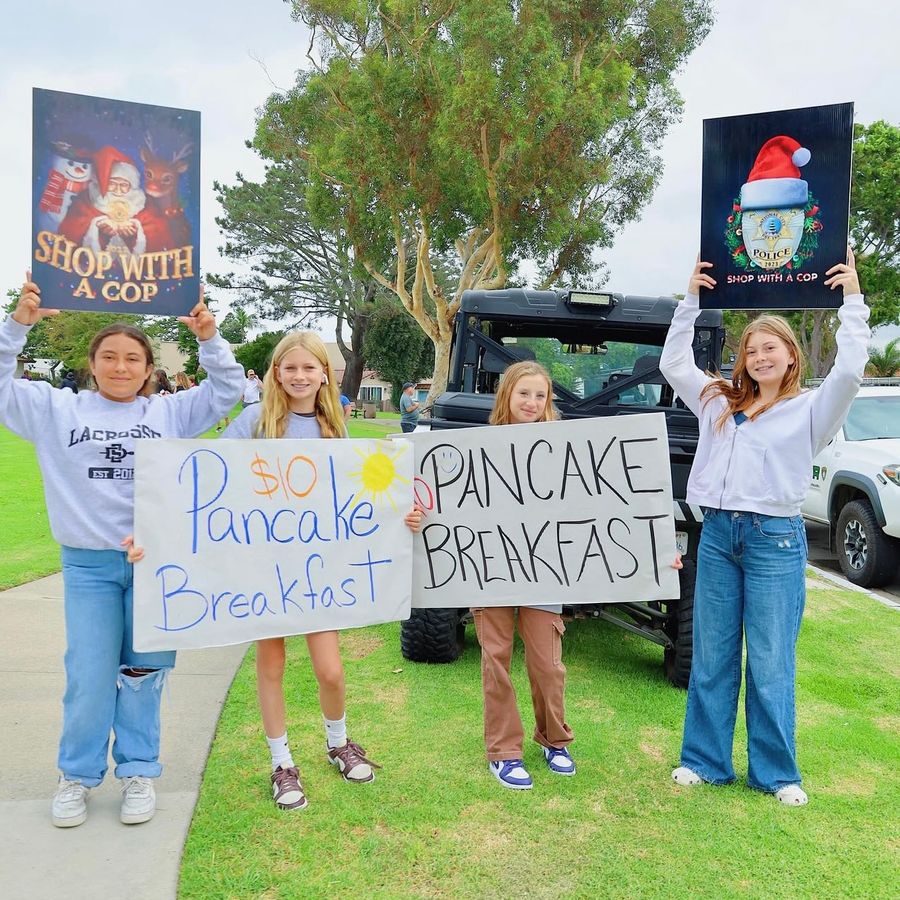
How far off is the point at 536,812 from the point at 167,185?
109 inches

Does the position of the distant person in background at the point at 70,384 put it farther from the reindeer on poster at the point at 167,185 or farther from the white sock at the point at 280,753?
the white sock at the point at 280,753

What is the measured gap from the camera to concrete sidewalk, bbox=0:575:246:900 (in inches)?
101

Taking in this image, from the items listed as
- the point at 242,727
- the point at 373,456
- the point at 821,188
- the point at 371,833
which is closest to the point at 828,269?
the point at 821,188

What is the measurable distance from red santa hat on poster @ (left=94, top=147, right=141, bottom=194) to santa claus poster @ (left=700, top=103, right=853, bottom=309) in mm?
2267

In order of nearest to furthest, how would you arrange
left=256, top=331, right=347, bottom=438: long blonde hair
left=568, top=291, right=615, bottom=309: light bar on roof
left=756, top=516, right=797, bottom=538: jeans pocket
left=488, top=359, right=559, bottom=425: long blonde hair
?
left=756, top=516, right=797, bottom=538: jeans pocket
left=256, top=331, right=347, bottom=438: long blonde hair
left=488, top=359, right=559, bottom=425: long blonde hair
left=568, top=291, right=615, bottom=309: light bar on roof

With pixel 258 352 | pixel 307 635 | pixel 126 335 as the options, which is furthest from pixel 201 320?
pixel 258 352

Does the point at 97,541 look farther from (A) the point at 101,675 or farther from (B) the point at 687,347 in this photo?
(B) the point at 687,347

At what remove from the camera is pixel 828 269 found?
10.4ft

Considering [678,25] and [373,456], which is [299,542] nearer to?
[373,456]

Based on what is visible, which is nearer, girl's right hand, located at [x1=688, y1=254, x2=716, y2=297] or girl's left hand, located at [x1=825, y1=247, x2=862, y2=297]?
girl's left hand, located at [x1=825, y1=247, x2=862, y2=297]

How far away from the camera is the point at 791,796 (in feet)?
10.4

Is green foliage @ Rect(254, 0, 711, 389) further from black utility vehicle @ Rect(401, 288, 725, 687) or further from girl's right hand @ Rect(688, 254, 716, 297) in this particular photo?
girl's right hand @ Rect(688, 254, 716, 297)

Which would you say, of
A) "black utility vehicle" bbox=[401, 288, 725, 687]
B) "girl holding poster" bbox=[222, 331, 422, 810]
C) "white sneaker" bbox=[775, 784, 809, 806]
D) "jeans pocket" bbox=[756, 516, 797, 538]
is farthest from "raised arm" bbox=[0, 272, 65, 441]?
"white sneaker" bbox=[775, 784, 809, 806]

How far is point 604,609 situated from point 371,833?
6.36 feet
